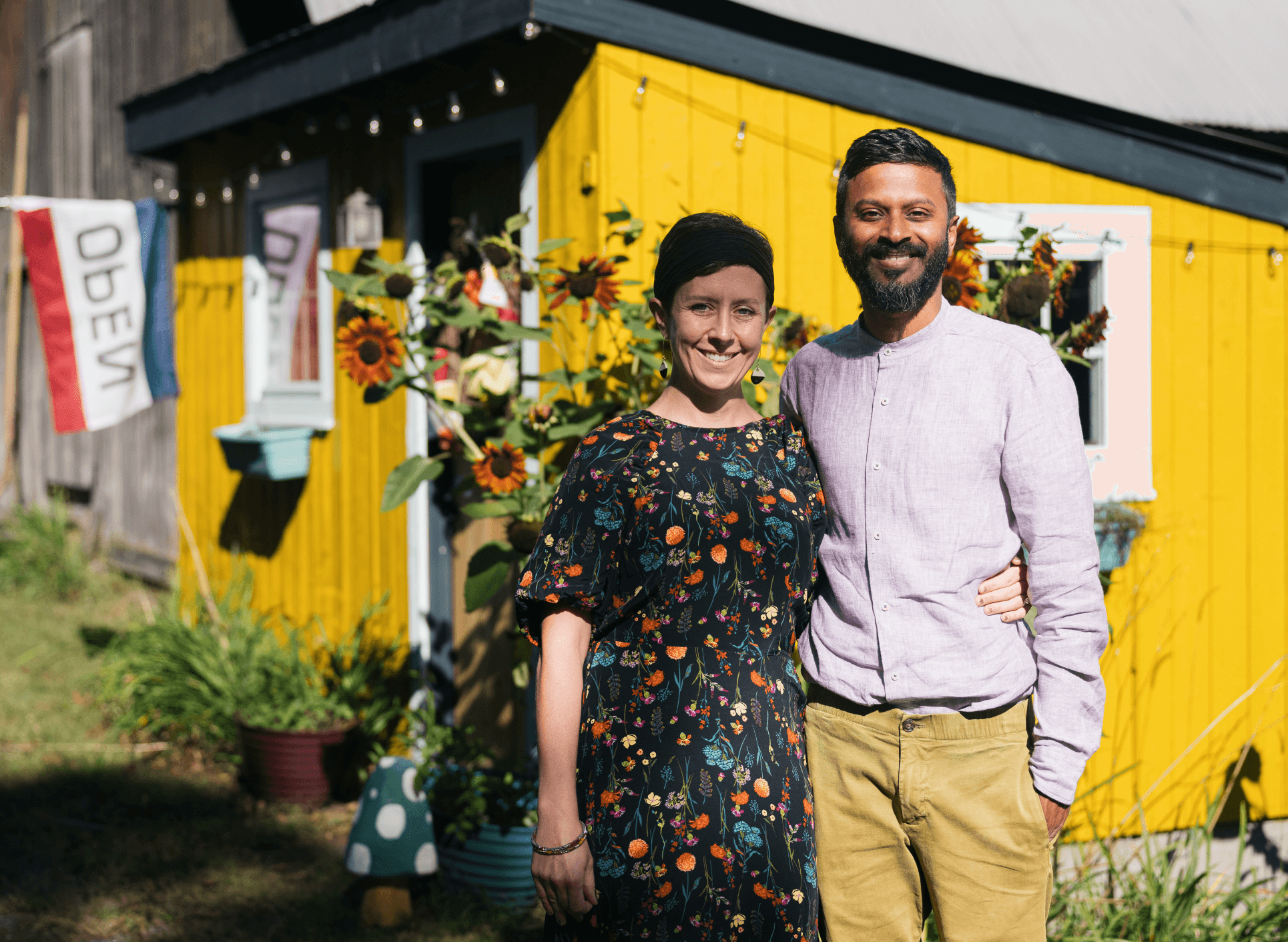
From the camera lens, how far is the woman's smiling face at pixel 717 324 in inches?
74.6

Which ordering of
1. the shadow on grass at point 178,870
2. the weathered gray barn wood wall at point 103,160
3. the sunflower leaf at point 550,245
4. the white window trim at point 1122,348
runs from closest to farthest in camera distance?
the sunflower leaf at point 550,245 → the shadow on grass at point 178,870 → the white window trim at point 1122,348 → the weathered gray barn wood wall at point 103,160

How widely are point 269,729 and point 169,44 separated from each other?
18.6 ft

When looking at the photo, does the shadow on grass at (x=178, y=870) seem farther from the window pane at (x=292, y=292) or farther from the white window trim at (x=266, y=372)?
the window pane at (x=292, y=292)

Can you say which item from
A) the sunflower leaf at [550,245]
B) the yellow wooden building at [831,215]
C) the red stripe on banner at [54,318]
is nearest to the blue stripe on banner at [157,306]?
the red stripe on banner at [54,318]

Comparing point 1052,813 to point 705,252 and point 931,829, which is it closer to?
point 931,829

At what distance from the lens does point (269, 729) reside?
4.98 meters

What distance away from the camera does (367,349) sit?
3.47 m

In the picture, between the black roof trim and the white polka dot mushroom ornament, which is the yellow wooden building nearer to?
the black roof trim

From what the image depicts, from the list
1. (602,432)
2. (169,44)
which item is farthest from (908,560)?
(169,44)

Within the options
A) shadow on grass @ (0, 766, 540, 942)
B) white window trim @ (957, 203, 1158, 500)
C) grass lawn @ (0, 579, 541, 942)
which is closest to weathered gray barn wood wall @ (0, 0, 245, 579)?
grass lawn @ (0, 579, 541, 942)

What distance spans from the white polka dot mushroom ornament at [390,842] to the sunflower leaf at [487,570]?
0.79 meters

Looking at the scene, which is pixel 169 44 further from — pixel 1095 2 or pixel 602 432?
pixel 602 432

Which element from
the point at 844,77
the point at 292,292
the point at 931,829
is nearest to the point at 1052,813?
the point at 931,829

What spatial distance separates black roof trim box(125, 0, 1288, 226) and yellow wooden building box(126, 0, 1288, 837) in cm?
1
